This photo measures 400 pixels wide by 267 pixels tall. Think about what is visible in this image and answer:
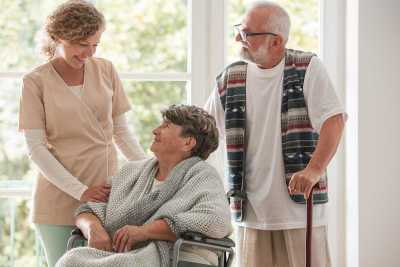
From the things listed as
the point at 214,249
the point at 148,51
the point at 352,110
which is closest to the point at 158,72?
the point at 148,51

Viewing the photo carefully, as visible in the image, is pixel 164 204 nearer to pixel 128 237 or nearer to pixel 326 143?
pixel 128 237

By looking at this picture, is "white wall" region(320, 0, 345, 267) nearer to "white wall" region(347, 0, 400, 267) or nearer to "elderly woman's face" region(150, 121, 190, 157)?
"white wall" region(347, 0, 400, 267)

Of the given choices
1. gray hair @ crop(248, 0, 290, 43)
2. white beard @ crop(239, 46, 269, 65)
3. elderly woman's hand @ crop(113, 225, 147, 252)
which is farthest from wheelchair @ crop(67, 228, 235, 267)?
gray hair @ crop(248, 0, 290, 43)

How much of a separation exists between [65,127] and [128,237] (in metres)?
0.52

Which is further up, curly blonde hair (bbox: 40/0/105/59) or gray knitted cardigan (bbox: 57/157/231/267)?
curly blonde hair (bbox: 40/0/105/59)

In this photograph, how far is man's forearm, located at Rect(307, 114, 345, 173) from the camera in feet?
9.21

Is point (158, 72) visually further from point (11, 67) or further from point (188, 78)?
point (11, 67)

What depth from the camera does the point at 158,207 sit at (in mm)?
2934

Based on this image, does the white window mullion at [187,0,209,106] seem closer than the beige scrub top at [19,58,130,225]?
No

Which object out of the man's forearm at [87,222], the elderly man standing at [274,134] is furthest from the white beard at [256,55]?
the man's forearm at [87,222]

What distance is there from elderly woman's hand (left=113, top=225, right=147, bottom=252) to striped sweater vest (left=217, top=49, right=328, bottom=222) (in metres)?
0.40

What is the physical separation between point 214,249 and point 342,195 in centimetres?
124

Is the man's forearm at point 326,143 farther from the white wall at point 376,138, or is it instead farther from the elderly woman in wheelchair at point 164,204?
the white wall at point 376,138

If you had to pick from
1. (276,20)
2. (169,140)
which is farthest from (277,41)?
(169,140)
